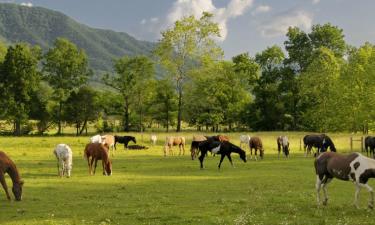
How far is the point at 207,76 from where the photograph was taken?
7131 centimetres

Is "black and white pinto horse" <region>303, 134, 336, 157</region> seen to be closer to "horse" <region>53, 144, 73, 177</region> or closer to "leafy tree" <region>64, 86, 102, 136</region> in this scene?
"horse" <region>53, 144, 73, 177</region>

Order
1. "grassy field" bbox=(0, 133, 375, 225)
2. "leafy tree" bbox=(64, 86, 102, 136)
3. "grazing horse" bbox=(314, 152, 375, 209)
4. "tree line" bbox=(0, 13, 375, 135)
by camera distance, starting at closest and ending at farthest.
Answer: "grassy field" bbox=(0, 133, 375, 225) < "grazing horse" bbox=(314, 152, 375, 209) < "tree line" bbox=(0, 13, 375, 135) < "leafy tree" bbox=(64, 86, 102, 136)

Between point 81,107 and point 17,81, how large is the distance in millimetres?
12062

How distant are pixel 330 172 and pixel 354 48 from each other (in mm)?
67696

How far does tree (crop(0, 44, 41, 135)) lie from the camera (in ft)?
242

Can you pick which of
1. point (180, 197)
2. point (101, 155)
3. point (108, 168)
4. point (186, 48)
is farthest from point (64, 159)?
point (186, 48)

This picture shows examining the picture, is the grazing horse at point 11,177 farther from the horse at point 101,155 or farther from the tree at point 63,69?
the tree at point 63,69

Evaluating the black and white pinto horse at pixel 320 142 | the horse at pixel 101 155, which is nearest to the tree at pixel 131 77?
→ the black and white pinto horse at pixel 320 142

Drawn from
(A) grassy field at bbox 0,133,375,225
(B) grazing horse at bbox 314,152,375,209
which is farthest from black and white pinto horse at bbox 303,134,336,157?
(B) grazing horse at bbox 314,152,375,209

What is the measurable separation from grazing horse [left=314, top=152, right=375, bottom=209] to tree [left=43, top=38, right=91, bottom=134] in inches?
2714

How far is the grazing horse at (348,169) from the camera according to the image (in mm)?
15698

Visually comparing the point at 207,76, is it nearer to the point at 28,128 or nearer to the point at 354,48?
the point at 354,48

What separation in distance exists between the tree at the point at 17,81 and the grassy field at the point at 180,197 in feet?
139

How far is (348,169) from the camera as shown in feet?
52.5
